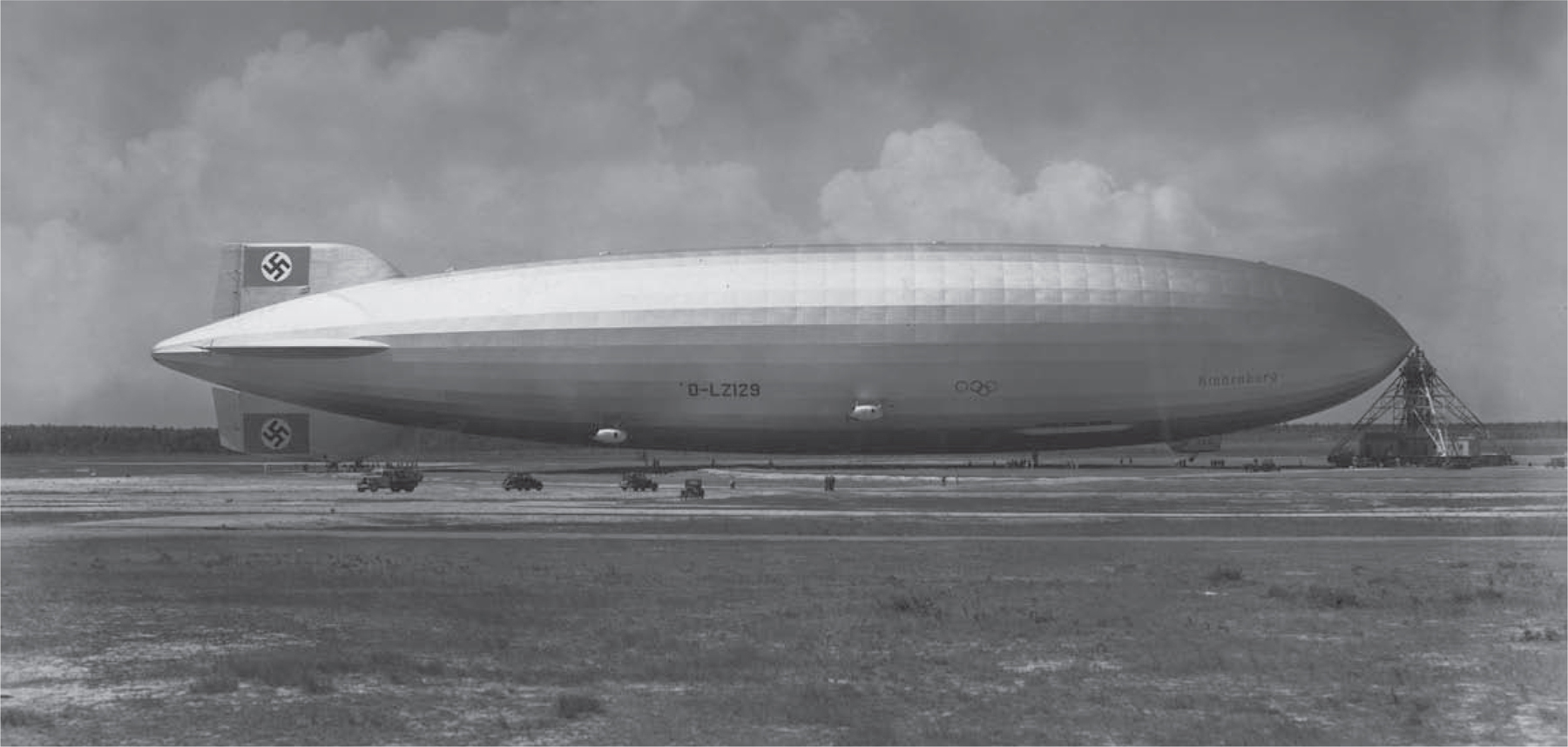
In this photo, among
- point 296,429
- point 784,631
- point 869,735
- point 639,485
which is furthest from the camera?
point 296,429

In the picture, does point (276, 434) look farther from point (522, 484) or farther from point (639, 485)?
point (639, 485)

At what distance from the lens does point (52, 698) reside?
12852 mm

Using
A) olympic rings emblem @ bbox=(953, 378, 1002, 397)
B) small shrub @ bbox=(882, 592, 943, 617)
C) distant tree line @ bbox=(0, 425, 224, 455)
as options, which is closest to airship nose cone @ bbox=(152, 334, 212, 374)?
olympic rings emblem @ bbox=(953, 378, 1002, 397)

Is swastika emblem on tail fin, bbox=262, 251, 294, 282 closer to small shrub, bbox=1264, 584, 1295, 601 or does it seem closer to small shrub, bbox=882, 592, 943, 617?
small shrub, bbox=882, 592, 943, 617

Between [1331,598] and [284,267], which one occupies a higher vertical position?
[284,267]

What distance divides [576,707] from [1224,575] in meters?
14.9

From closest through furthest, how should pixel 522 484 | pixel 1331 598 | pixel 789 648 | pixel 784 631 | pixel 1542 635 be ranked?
pixel 789 648, pixel 1542 635, pixel 784 631, pixel 1331 598, pixel 522 484

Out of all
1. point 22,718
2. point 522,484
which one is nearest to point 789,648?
point 22,718

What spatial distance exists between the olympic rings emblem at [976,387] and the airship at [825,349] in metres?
0.08

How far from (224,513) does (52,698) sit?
29779mm

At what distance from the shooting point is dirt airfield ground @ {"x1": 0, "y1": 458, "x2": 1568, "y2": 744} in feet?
39.5

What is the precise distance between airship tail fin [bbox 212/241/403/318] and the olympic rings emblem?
28133 mm

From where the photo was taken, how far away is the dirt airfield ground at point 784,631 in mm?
12039

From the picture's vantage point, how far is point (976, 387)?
49.2 meters
